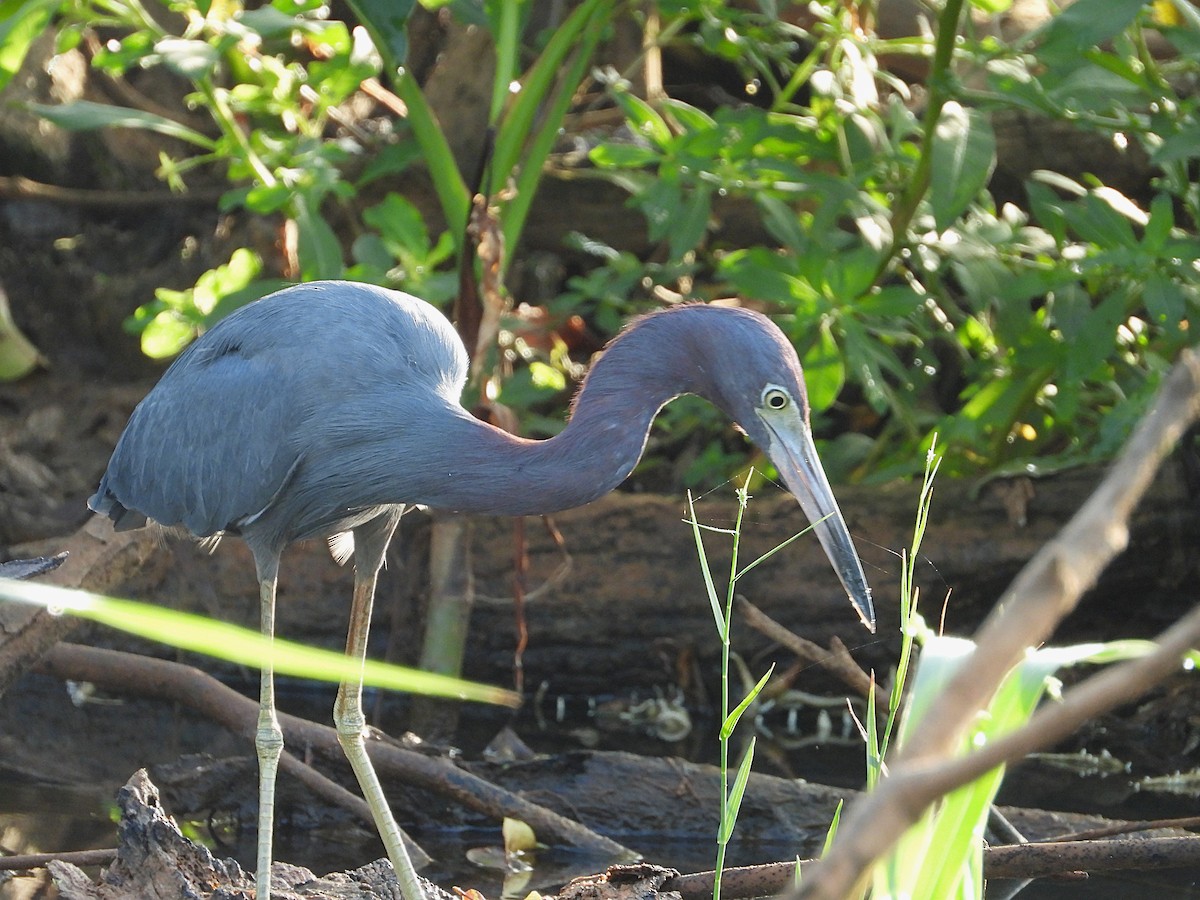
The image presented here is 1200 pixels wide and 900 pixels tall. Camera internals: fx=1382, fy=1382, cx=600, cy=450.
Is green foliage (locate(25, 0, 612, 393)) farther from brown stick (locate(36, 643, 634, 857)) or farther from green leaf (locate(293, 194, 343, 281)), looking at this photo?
brown stick (locate(36, 643, 634, 857))

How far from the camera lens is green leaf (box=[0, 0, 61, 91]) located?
3.75m

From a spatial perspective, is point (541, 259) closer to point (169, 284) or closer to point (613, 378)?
point (169, 284)

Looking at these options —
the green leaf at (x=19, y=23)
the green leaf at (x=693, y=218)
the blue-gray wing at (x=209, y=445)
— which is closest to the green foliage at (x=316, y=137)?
the green leaf at (x=19, y=23)

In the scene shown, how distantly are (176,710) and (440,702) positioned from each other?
3.27 ft

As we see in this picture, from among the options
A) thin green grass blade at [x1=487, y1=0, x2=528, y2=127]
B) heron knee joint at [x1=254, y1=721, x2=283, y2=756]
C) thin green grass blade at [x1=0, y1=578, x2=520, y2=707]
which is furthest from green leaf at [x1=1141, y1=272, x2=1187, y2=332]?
thin green grass blade at [x1=0, y1=578, x2=520, y2=707]

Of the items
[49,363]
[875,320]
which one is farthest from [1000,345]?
[49,363]

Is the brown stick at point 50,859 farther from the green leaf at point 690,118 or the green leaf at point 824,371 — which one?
the green leaf at point 690,118

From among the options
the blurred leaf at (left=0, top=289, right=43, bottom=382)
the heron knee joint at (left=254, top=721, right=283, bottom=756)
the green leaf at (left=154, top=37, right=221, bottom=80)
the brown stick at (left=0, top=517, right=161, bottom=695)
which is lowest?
the blurred leaf at (left=0, top=289, right=43, bottom=382)

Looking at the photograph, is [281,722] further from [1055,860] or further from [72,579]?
[1055,860]

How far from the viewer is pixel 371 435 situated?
3.05 m

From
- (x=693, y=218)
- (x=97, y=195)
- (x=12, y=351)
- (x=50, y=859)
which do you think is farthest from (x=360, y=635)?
(x=97, y=195)

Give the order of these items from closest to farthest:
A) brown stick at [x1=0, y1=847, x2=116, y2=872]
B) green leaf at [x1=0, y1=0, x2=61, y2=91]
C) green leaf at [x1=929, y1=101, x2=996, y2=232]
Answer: brown stick at [x1=0, y1=847, x2=116, y2=872]
green leaf at [x1=0, y1=0, x2=61, y2=91]
green leaf at [x1=929, y1=101, x2=996, y2=232]

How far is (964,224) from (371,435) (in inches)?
107

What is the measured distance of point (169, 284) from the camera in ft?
21.5
